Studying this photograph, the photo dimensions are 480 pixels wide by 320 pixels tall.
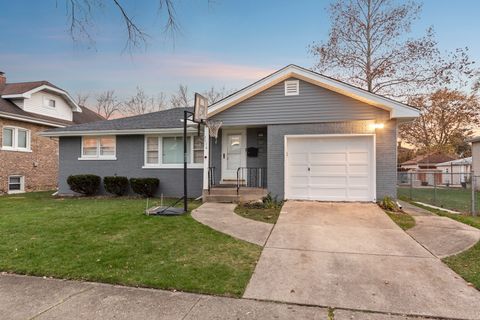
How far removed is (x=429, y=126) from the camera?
99.2ft

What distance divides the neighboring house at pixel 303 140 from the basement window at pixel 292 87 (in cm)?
3

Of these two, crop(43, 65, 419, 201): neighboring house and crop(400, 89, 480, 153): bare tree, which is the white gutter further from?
crop(400, 89, 480, 153): bare tree

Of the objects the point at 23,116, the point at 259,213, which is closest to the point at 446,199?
the point at 259,213

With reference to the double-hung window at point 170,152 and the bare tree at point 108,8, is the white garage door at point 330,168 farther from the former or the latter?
the bare tree at point 108,8

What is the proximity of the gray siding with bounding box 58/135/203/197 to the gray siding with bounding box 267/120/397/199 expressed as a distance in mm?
3346

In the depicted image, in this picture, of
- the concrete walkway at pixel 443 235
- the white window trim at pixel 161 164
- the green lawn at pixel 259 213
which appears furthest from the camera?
the white window trim at pixel 161 164

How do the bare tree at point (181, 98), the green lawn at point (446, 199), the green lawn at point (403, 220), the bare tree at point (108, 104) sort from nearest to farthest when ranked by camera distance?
1. the green lawn at point (403, 220)
2. the green lawn at point (446, 199)
3. the bare tree at point (181, 98)
4. the bare tree at point (108, 104)

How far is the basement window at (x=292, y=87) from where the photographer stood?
1016 cm

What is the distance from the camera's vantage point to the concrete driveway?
3531mm

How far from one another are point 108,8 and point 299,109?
7004 mm

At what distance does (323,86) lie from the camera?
32.4 ft

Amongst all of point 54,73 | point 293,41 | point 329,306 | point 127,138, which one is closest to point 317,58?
point 293,41

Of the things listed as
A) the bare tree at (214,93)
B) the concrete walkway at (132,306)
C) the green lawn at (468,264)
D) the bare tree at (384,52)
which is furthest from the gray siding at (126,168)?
the bare tree at (214,93)

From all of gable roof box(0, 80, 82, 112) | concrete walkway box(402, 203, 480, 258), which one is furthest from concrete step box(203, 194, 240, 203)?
gable roof box(0, 80, 82, 112)
